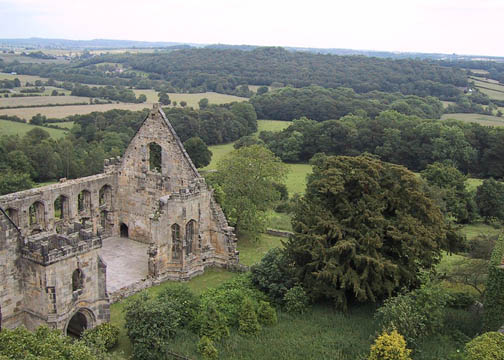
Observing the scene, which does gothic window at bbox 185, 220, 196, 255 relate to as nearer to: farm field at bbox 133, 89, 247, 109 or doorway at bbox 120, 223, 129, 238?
doorway at bbox 120, 223, 129, 238

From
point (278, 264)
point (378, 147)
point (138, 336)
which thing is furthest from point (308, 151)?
point (138, 336)

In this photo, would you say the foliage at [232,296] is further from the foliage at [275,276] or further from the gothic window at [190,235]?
the gothic window at [190,235]

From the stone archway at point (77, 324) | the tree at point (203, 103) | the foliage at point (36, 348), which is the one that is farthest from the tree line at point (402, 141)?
the foliage at point (36, 348)

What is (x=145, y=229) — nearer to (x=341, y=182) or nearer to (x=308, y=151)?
(x=341, y=182)

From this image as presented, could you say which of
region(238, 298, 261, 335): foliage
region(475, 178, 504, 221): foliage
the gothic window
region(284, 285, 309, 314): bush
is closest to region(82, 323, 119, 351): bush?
region(238, 298, 261, 335): foliage

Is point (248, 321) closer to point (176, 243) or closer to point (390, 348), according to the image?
point (390, 348)

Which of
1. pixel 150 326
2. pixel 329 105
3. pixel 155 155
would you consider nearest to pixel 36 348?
pixel 150 326

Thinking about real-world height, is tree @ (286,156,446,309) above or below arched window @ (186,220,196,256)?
above
